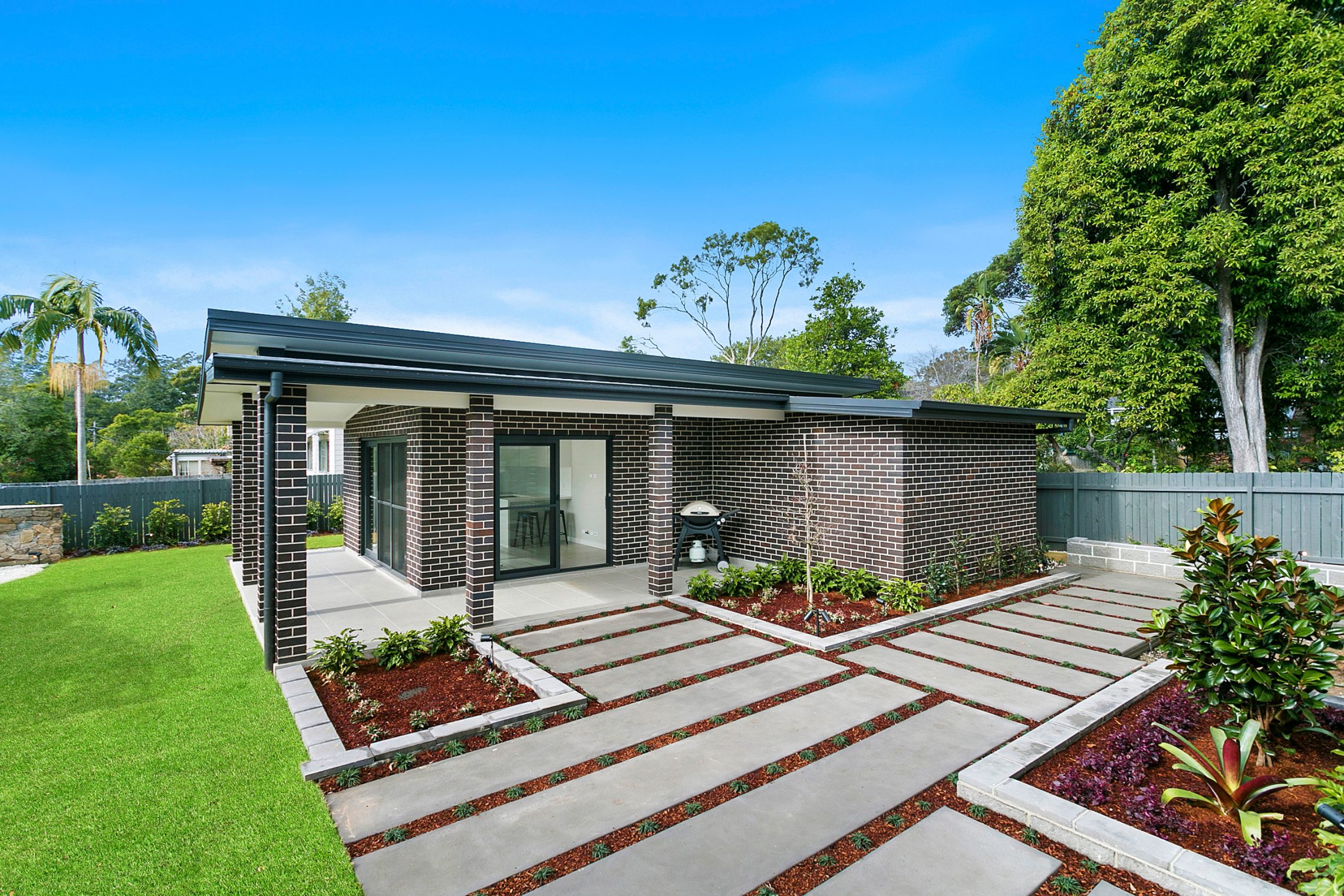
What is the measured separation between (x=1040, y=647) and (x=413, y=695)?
5280mm

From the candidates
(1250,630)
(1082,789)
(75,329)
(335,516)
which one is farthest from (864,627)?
(75,329)

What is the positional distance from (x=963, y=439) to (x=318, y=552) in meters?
10.7

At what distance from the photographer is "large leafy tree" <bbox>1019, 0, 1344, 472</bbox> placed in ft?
34.4

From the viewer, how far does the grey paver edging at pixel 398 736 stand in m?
3.36

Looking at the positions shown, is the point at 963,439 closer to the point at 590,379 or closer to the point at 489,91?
the point at 590,379

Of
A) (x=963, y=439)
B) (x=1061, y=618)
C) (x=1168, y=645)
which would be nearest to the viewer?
(x=1168, y=645)

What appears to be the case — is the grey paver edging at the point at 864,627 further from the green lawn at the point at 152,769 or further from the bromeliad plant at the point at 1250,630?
the green lawn at the point at 152,769

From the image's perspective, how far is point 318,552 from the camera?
35.4 feet

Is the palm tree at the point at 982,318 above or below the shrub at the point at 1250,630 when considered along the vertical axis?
above

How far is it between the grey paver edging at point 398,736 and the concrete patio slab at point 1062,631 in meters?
4.47

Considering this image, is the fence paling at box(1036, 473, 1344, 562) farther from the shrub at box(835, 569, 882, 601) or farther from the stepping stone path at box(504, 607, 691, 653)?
the stepping stone path at box(504, 607, 691, 653)

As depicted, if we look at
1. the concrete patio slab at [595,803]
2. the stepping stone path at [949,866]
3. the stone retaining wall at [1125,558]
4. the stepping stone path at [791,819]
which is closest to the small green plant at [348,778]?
the concrete patio slab at [595,803]

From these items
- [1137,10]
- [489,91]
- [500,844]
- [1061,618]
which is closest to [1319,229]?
[1137,10]

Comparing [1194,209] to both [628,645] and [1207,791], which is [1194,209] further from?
[628,645]
